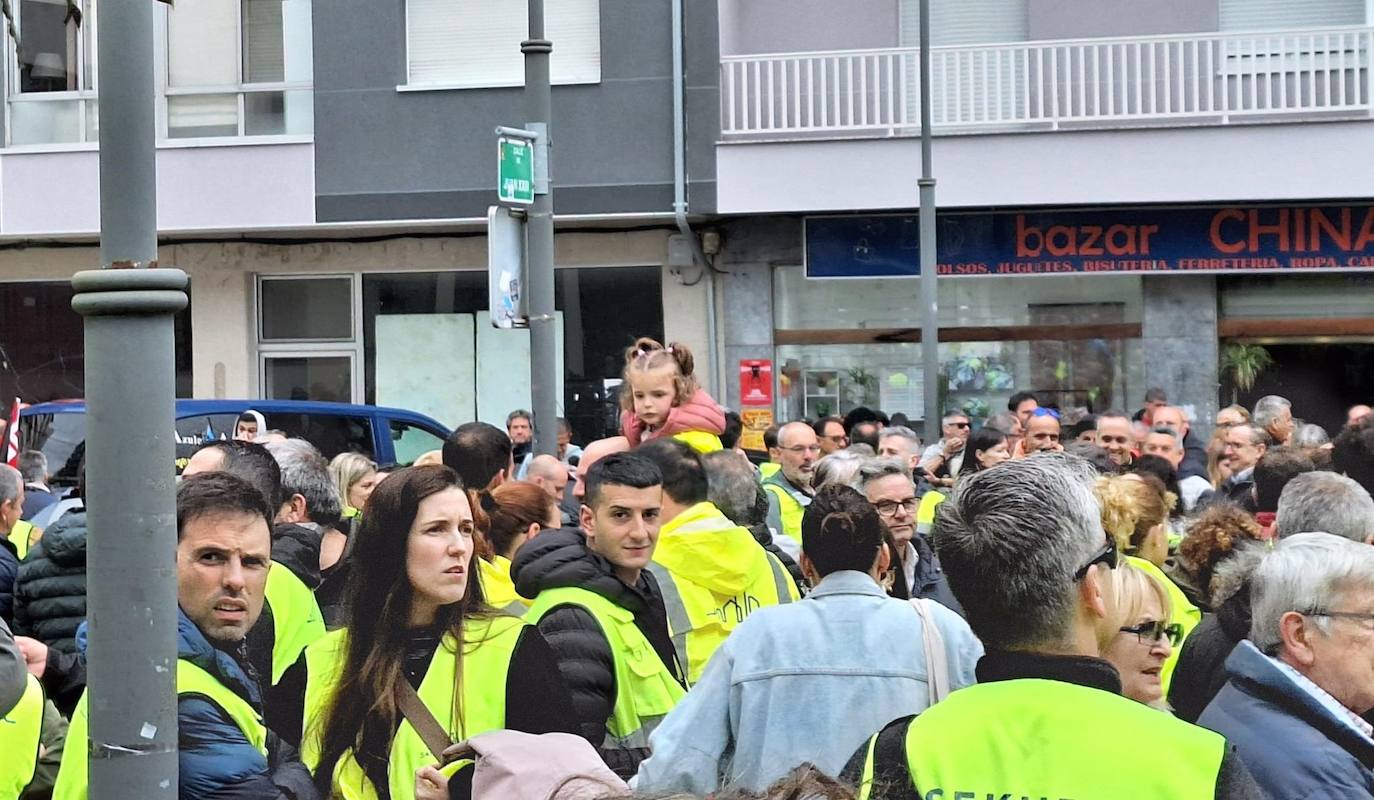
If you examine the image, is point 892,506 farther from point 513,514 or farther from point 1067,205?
point 1067,205

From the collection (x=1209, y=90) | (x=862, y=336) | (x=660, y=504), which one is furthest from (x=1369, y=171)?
(x=660, y=504)

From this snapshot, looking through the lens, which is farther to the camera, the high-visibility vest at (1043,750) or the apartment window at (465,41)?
the apartment window at (465,41)

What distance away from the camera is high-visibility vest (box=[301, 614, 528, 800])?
156 inches

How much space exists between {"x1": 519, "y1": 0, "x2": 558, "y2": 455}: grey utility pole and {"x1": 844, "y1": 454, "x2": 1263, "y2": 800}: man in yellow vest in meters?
6.19

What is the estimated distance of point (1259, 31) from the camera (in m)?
16.2

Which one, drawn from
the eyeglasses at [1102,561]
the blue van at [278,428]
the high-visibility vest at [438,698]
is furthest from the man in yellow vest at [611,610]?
the blue van at [278,428]

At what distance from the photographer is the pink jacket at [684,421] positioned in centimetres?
669

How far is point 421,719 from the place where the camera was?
13.1ft

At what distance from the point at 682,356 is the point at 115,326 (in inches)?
154

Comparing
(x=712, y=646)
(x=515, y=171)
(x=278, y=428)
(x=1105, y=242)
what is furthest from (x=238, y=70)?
(x=712, y=646)

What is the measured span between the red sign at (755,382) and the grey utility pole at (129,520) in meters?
13.8

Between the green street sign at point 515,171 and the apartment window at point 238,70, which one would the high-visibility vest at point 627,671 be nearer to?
the green street sign at point 515,171

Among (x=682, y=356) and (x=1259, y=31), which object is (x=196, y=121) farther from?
(x=682, y=356)

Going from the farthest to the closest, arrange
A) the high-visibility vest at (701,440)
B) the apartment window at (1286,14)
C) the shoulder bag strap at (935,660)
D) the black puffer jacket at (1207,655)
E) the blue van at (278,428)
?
the apartment window at (1286,14) → the blue van at (278,428) → the high-visibility vest at (701,440) → the black puffer jacket at (1207,655) → the shoulder bag strap at (935,660)
